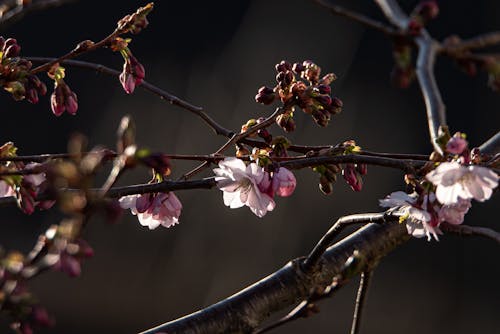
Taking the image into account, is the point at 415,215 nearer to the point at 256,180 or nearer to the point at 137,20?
the point at 256,180

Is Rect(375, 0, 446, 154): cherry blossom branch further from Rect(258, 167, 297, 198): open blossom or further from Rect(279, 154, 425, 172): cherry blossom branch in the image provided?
Rect(258, 167, 297, 198): open blossom

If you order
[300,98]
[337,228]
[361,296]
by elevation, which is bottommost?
[361,296]

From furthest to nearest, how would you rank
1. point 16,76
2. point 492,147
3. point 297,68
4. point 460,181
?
point 492,147 < point 297,68 < point 16,76 < point 460,181

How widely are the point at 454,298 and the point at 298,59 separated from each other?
1.43 metres

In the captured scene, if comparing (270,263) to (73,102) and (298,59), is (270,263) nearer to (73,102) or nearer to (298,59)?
(298,59)

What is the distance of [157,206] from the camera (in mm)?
939

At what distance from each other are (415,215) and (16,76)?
445 mm

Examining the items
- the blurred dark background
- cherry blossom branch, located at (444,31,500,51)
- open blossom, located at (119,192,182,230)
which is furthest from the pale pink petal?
the blurred dark background

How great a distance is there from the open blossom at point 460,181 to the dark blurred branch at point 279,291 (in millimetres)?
174

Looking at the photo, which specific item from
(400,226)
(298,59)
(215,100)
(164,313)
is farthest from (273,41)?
(400,226)

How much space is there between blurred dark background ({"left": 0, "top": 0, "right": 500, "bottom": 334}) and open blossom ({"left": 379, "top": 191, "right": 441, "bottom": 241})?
9.60 feet

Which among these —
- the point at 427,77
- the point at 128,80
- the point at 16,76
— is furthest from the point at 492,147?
the point at 16,76

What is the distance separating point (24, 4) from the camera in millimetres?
863

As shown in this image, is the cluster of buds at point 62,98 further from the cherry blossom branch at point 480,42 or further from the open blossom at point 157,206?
the cherry blossom branch at point 480,42
